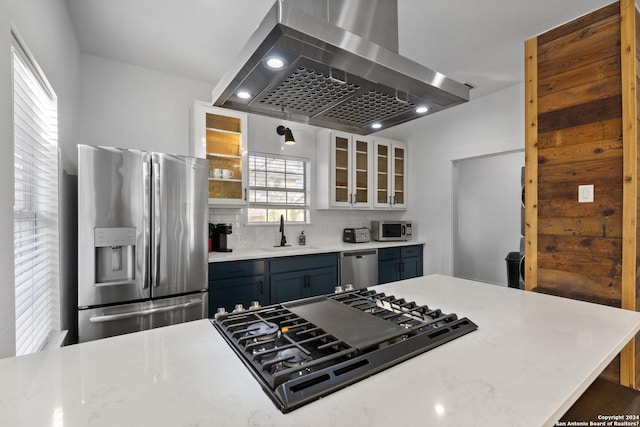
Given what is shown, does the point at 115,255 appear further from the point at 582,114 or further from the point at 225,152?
the point at 582,114

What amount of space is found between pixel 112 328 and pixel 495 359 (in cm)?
231

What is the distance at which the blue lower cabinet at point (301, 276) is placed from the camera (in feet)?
9.98

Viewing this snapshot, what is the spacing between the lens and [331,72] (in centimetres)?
98

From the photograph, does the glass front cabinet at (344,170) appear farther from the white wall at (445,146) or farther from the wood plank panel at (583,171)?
the wood plank panel at (583,171)

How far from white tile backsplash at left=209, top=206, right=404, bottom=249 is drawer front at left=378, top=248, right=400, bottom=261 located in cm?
64

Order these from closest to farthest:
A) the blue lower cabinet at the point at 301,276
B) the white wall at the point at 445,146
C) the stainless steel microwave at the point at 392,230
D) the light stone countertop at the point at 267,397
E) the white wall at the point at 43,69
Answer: the light stone countertop at the point at 267,397 → the white wall at the point at 43,69 → the blue lower cabinet at the point at 301,276 → the white wall at the point at 445,146 → the stainless steel microwave at the point at 392,230

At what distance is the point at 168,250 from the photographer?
2.28 metres

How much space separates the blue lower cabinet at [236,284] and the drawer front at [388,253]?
63.8 inches

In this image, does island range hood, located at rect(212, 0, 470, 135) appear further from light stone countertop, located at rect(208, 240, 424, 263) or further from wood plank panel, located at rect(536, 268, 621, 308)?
light stone countertop, located at rect(208, 240, 424, 263)

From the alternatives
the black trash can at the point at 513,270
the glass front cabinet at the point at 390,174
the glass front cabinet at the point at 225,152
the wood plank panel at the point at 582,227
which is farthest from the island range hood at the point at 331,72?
the black trash can at the point at 513,270

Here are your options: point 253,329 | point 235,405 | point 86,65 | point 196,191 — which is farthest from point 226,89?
point 86,65

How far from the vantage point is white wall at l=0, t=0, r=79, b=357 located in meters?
0.98

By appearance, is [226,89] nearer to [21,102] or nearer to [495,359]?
[21,102]

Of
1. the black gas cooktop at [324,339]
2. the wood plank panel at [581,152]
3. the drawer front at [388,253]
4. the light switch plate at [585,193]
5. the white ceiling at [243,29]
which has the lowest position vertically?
the drawer front at [388,253]
